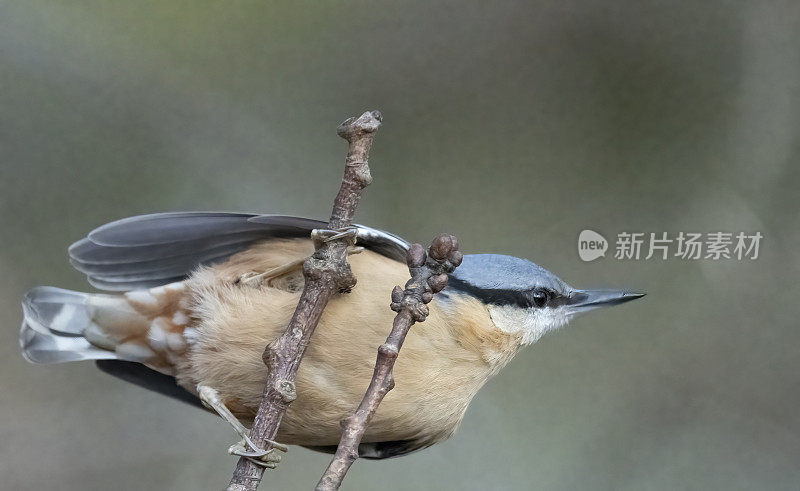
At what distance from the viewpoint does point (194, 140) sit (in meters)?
2.37

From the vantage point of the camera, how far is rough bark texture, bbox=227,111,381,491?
135 cm

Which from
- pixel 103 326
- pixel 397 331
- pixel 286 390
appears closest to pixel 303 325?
pixel 286 390

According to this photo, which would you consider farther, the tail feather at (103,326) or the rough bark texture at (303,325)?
the tail feather at (103,326)

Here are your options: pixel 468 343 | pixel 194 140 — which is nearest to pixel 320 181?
pixel 194 140

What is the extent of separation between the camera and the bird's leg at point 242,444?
1354 millimetres

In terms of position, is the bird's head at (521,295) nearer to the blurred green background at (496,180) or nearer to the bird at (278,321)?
the bird at (278,321)

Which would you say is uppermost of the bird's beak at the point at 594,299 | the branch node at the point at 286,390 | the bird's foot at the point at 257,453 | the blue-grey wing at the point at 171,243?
the bird's beak at the point at 594,299

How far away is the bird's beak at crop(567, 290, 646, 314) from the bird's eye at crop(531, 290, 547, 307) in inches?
2.6

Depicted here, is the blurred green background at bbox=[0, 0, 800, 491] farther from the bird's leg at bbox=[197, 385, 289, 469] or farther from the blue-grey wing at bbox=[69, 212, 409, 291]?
the bird's leg at bbox=[197, 385, 289, 469]

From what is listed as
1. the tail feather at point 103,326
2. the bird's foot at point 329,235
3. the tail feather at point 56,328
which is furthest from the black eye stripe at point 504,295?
the tail feather at point 56,328

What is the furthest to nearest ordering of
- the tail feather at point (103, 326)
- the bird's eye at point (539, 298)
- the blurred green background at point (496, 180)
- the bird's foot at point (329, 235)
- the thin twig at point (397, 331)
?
1. the blurred green background at point (496, 180)
2. the tail feather at point (103, 326)
3. the bird's eye at point (539, 298)
4. the bird's foot at point (329, 235)
5. the thin twig at point (397, 331)

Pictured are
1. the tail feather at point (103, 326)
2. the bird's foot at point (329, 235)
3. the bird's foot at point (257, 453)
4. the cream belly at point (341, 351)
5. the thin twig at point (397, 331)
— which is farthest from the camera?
the tail feather at point (103, 326)

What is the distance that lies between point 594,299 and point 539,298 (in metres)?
0.14

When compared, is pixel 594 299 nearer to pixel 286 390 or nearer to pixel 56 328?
pixel 286 390
